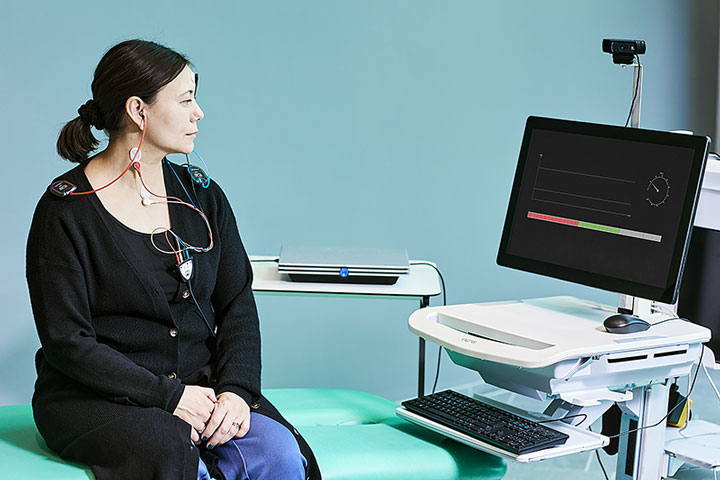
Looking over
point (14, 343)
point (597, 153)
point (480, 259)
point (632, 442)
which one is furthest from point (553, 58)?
point (14, 343)

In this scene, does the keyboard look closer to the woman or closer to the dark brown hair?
the woman

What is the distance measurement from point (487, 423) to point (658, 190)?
0.62 meters

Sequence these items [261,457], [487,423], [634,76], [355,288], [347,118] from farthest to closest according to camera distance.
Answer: [347,118] → [355,288] → [634,76] → [487,423] → [261,457]

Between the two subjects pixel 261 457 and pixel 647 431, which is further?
pixel 647 431

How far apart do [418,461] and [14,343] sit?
1.42 meters

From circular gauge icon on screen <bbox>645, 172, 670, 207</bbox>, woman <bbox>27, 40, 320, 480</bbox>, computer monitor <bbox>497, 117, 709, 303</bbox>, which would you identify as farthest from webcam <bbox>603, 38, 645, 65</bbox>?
woman <bbox>27, 40, 320, 480</bbox>

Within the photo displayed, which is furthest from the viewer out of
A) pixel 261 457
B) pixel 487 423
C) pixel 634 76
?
pixel 634 76

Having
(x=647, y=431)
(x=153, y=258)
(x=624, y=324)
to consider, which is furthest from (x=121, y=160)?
(x=647, y=431)

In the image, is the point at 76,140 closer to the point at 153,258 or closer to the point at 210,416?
the point at 153,258

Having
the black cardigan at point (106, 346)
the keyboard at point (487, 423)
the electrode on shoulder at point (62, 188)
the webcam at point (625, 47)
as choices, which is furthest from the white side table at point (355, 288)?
the webcam at point (625, 47)

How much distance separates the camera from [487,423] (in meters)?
1.96

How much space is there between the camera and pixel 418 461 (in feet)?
A: 6.46

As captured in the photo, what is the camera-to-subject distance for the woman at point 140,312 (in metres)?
1.80

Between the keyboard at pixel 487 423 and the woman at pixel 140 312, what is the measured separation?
0.32m
